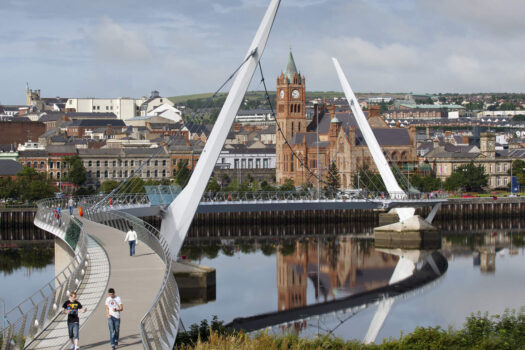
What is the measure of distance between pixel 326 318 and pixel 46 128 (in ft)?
368

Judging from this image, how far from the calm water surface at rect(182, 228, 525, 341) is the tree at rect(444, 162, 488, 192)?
30591 mm

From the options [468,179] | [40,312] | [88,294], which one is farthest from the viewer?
[468,179]

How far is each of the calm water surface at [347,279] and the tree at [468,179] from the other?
30.6 metres

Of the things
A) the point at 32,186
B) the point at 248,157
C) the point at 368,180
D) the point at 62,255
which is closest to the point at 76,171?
the point at 32,186

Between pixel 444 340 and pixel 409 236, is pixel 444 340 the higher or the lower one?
the higher one

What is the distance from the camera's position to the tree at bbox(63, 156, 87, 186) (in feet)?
304

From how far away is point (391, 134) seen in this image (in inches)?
3858

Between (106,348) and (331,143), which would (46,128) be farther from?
(106,348)

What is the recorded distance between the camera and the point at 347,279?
4012cm

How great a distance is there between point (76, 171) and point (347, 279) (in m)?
57.7

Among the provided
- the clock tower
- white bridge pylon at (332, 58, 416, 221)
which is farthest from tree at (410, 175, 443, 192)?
white bridge pylon at (332, 58, 416, 221)

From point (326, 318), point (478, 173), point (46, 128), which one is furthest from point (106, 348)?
point (46, 128)

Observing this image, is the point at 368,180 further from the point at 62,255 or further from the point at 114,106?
the point at 114,106

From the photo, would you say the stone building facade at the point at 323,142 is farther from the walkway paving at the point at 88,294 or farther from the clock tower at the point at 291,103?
the walkway paving at the point at 88,294
